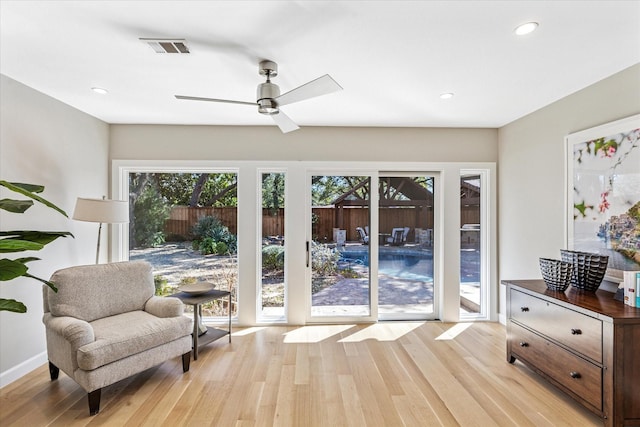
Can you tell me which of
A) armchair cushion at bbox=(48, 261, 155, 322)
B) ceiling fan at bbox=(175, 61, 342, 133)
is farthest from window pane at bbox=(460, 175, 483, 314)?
armchair cushion at bbox=(48, 261, 155, 322)

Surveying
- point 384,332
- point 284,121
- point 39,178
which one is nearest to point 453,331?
point 384,332

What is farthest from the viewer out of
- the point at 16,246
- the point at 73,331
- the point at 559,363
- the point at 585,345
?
the point at 559,363

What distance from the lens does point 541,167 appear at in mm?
3402

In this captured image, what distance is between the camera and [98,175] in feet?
12.4

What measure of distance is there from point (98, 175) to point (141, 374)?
2244 mm

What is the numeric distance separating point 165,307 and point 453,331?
3.06m

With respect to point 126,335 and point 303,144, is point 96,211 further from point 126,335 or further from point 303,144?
point 303,144

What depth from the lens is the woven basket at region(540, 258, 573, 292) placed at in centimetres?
260

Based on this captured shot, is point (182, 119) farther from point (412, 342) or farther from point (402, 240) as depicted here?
point (412, 342)

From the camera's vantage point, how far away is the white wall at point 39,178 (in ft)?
8.82

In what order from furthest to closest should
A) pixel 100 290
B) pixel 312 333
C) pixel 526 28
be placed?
pixel 312 333
pixel 100 290
pixel 526 28

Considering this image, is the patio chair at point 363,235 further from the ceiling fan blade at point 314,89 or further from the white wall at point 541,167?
the ceiling fan blade at point 314,89

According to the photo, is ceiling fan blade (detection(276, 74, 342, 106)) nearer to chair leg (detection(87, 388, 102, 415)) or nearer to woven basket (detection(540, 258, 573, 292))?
woven basket (detection(540, 258, 573, 292))

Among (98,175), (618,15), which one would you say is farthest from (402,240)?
(98,175)
